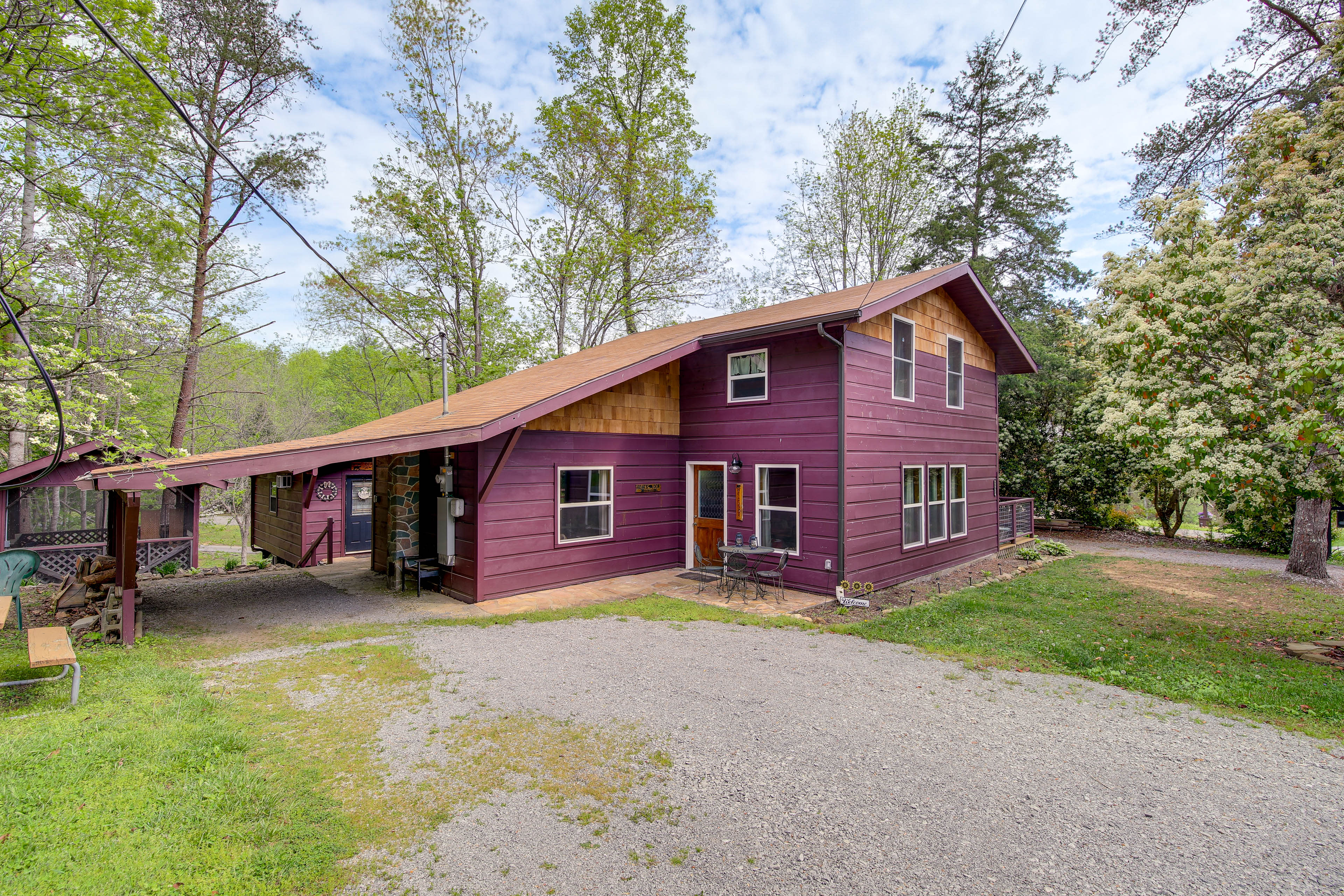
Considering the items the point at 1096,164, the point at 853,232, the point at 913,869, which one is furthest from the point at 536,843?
the point at 1096,164

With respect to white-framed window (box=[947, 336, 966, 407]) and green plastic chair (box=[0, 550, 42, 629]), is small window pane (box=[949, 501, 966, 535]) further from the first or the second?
green plastic chair (box=[0, 550, 42, 629])

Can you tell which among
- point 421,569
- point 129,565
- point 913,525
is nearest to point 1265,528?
point 913,525

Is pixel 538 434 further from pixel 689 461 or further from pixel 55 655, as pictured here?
pixel 55 655

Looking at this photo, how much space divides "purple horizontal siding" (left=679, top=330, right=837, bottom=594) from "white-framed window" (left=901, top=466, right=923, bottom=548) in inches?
79.2

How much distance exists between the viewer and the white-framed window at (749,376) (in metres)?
9.34

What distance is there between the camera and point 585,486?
9164 millimetres

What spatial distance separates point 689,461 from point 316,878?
829 centimetres

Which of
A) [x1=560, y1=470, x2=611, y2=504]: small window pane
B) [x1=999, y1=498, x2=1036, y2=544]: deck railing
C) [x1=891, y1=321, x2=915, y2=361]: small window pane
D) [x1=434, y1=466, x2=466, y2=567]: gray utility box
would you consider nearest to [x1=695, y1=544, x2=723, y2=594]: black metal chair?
[x1=560, y1=470, x2=611, y2=504]: small window pane

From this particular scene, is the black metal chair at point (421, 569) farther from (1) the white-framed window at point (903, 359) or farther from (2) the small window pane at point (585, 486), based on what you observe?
(1) the white-framed window at point (903, 359)

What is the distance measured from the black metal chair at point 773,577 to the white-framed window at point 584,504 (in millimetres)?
2587

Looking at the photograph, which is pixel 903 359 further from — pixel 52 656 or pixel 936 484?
pixel 52 656

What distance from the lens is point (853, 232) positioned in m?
20.9

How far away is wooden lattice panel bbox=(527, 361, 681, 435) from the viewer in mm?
8844

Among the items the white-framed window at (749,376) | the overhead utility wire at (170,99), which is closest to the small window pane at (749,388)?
the white-framed window at (749,376)
